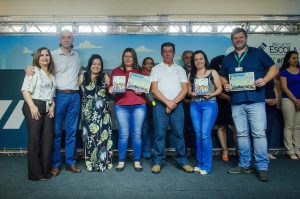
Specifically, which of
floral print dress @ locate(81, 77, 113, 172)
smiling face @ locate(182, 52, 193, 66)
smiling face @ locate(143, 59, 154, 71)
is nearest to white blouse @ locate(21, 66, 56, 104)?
floral print dress @ locate(81, 77, 113, 172)

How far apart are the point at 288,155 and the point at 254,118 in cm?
162

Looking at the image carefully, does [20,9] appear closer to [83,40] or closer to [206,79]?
[83,40]

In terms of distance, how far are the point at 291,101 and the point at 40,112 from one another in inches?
138

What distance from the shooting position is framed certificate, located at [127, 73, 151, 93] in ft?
11.2

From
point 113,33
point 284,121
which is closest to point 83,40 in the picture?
point 113,33

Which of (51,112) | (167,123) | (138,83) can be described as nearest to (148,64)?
(138,83)

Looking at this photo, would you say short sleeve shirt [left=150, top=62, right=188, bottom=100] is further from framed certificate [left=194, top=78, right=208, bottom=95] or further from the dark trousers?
the dark trousers

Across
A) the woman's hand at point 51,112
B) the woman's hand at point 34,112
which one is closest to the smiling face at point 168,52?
the woman's hand at point 51,112

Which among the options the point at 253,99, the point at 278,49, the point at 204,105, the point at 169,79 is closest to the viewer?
the point at 253,99

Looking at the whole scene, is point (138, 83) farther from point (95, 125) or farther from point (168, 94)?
point (95, 125)

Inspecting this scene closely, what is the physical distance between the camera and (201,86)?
3314 mm

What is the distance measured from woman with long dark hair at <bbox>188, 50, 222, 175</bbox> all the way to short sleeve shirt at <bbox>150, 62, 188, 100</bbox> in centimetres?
18

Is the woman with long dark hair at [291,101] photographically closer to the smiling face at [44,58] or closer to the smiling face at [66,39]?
the smiling face at [66,39]

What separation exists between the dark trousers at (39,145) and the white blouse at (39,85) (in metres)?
0.17
